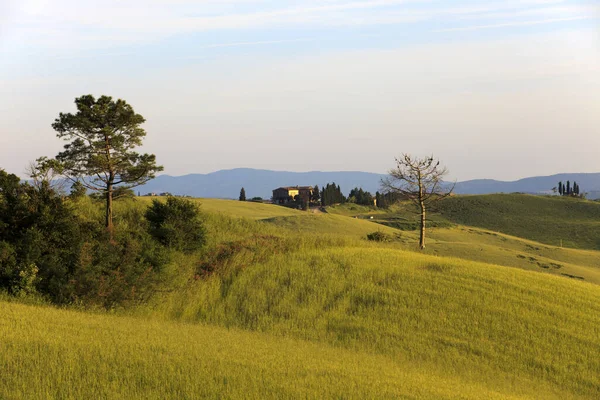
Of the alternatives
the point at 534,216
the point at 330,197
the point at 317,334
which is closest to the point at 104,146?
the point at 317,334

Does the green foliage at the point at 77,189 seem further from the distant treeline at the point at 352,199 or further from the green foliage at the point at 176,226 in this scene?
the distant treeline at the point at 352,199

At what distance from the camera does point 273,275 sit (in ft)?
81.4

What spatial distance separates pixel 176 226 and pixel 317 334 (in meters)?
12.5

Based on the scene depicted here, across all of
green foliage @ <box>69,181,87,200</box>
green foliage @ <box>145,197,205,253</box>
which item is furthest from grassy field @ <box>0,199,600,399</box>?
green foliage @ <box>69,181,87,200</box>

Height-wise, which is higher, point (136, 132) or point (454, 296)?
point (136, 132)

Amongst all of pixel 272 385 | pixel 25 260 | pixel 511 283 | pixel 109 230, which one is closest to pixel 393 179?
pixel 511 283

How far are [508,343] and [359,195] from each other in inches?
4533

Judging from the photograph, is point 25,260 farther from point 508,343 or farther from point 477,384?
point 508,343

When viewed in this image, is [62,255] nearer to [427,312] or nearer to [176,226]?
[176,226]

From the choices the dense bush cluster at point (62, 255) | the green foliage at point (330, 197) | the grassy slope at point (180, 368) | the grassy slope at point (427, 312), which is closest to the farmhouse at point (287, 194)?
the green foliage at point (330, 197)

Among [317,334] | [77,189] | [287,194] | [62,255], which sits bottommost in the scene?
[317,334]

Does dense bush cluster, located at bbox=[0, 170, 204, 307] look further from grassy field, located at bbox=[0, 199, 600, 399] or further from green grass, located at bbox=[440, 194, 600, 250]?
green grass, located at bbox=[440, 194, 600, 250]

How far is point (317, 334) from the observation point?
1842cm

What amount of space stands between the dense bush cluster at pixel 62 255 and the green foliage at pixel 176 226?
3249 millimetres
